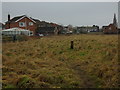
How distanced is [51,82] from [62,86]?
58 centimetres

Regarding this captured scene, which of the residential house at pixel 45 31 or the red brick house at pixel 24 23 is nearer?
the red brick house at pixel 24 23

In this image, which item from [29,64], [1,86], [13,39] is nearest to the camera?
[1,86]

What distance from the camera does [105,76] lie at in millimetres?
8133

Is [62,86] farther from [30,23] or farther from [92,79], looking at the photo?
[30,23]

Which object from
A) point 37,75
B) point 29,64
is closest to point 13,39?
point 29,64

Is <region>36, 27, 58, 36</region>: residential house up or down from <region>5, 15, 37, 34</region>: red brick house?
down

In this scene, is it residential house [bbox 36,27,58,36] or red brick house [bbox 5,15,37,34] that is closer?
red brick house [bbox 5,15,37,34]

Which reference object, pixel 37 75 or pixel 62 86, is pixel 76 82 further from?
pixel 37 75

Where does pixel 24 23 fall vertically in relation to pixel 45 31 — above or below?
above

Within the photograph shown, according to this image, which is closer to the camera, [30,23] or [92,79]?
[92,79]

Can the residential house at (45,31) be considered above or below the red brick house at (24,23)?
below

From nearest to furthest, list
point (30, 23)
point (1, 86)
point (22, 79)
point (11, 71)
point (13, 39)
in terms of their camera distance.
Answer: point (1, 86) < point (22, 79) < point (11, 71) < point (13, 39) < point (30, 23)

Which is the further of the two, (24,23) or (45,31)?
(45,31)

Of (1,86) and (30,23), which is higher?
(30,23)
